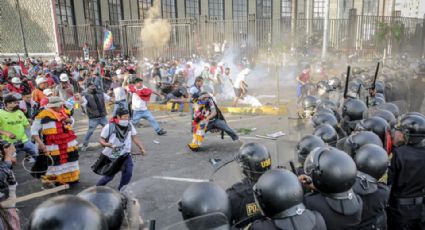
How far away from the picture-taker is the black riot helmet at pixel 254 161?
116 inches

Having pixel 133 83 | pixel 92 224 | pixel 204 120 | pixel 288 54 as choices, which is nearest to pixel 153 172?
pixel 204 120

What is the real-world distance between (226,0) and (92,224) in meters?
36.9

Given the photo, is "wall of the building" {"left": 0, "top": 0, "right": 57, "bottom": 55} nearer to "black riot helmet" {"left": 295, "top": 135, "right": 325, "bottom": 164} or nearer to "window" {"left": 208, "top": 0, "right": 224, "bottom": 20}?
→ "window" {"left": 208, "top": 0, "right": 224, "bottom": 20}

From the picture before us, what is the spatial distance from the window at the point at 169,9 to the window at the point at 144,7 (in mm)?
1458

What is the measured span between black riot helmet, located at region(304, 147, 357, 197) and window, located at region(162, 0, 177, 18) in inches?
1247

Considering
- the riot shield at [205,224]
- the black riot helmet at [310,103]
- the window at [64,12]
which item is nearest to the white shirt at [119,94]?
the black riot helmet at [310,103]

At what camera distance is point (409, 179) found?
329 centimetres

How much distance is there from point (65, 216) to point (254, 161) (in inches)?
70.5

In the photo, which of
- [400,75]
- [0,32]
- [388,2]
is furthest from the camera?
[388,2]

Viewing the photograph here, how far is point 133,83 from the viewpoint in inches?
369

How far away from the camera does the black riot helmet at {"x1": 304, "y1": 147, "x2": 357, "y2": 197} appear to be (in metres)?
2.46

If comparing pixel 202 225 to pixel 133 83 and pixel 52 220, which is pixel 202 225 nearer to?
pixel 52 220

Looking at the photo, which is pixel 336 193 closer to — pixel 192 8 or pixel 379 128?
pixel 379 128

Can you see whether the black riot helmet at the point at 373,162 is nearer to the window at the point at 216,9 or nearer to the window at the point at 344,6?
the window at the point at 216,9
